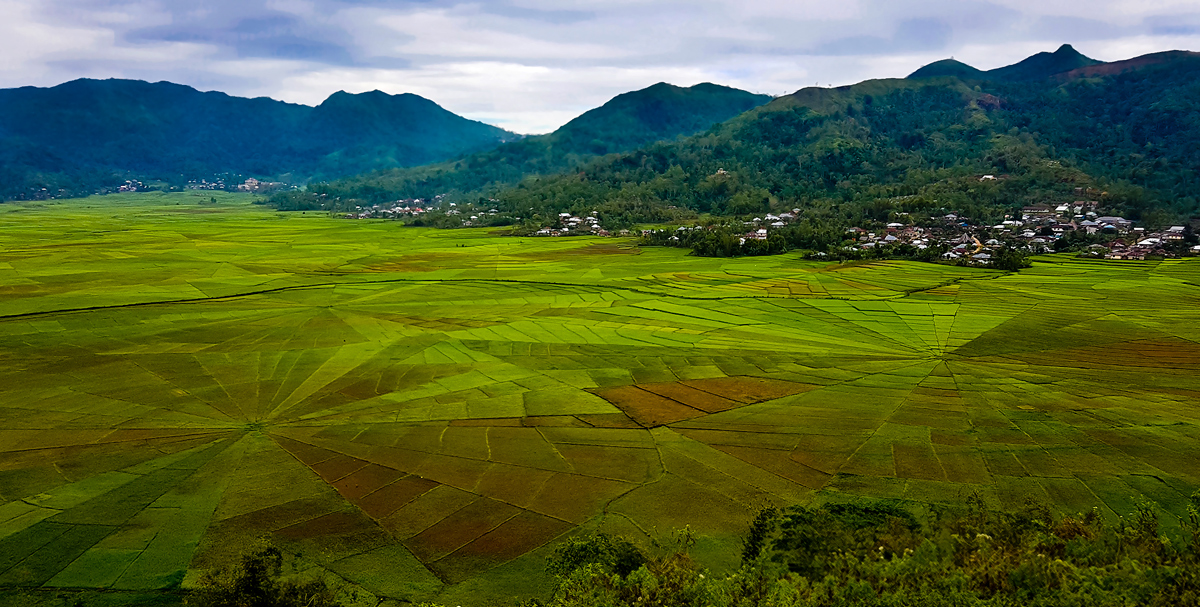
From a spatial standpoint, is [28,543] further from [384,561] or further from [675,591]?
[675,591]

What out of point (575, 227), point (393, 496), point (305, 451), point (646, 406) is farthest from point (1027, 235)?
point (305, 451)

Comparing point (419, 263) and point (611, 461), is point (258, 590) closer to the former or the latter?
point (611, 461)

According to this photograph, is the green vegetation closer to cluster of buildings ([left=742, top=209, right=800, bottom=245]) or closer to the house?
cluster of buildings ([left=742, top=209, right=800, bottom=245])

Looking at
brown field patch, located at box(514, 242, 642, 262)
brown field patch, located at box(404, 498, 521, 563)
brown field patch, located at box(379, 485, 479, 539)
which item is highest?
brown field patch, located at box(514, 242, 642, 262)

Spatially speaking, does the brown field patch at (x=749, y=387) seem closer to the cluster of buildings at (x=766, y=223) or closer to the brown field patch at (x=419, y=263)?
the brown field patch at (x=419, y=263)

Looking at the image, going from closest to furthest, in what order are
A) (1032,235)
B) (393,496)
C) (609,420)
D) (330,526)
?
(330,526), (393,496), (609,420), (1032,235)

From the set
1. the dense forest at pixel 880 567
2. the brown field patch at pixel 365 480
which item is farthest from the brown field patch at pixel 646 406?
the brown field patch at pixel 365 480

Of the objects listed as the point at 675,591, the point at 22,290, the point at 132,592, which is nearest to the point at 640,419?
the point at 675,591

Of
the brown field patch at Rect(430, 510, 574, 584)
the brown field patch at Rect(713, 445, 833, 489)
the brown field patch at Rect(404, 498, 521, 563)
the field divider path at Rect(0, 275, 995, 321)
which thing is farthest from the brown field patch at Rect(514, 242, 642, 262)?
the brown field patch at Rect(430, 510, 574, 584)
